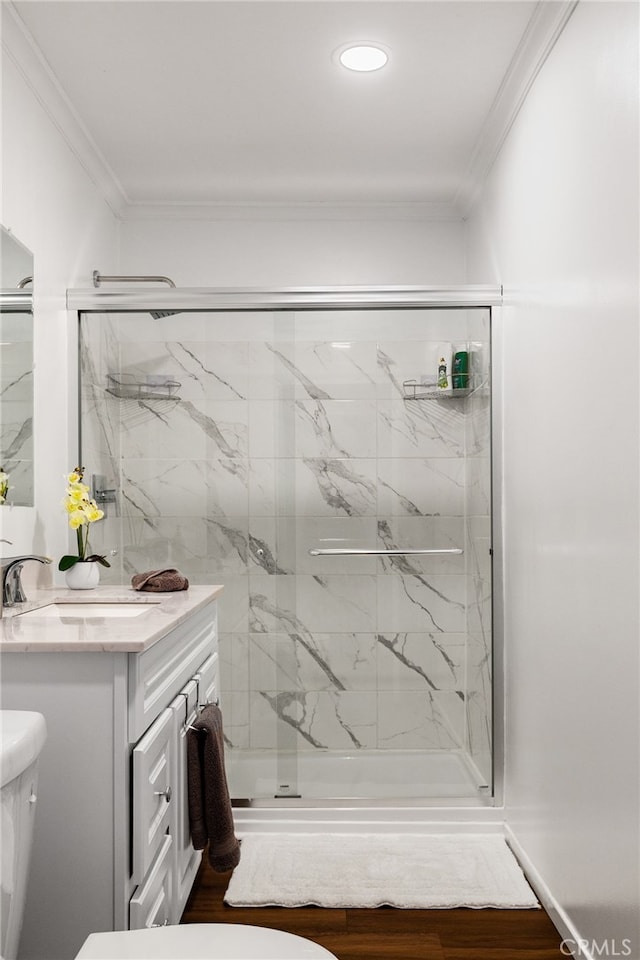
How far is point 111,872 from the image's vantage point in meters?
1.54

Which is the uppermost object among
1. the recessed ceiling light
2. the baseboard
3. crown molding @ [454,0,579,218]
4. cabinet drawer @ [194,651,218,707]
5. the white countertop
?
the recessed ceiling light

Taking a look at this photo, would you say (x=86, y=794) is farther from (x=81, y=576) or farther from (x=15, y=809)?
(x=81, y=576)

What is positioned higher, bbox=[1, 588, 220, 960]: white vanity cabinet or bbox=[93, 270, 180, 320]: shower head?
bbox=[93, 270, 180, 320]: shower head

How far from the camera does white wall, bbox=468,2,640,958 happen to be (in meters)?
1.70

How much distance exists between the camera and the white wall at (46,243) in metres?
2.35

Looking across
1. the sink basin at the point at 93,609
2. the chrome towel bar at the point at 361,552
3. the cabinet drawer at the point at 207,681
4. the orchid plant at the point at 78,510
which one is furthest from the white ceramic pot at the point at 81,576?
the chrome towel bar at the point at 361,552

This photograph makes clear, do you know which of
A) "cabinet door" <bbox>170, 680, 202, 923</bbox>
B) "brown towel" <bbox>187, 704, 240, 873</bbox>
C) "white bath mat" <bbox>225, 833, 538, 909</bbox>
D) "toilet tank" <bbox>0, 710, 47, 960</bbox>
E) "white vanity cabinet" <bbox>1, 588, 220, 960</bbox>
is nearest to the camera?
"toilet tank" <bbox>0, 710, 47, 960</bbox>

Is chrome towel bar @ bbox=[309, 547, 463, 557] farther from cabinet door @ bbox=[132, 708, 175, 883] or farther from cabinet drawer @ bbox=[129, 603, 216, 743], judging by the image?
cabinet door @ bbox=[132, 708, 175, 883]

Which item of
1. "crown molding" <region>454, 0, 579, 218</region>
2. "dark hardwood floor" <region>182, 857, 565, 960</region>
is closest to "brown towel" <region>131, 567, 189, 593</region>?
"dark hardwood floor" <region>182, 857, 565, 960</region>

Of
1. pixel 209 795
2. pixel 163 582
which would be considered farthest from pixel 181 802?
pixel 163 582

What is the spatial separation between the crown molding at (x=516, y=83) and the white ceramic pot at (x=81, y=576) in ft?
6.94

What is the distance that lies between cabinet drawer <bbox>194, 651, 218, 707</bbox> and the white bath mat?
593mm

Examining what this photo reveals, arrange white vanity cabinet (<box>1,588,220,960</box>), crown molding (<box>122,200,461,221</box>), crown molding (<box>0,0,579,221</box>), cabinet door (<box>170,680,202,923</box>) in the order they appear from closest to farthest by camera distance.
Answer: white vanity cabinet (<box>1,588,220,960</box>), cabinet door (<box>170,680,202,923</box>), crown molding (<box>0,0,579,221</box>), crown molding (<box>122,200,461,221</box>)

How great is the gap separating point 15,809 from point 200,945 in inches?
14.6
